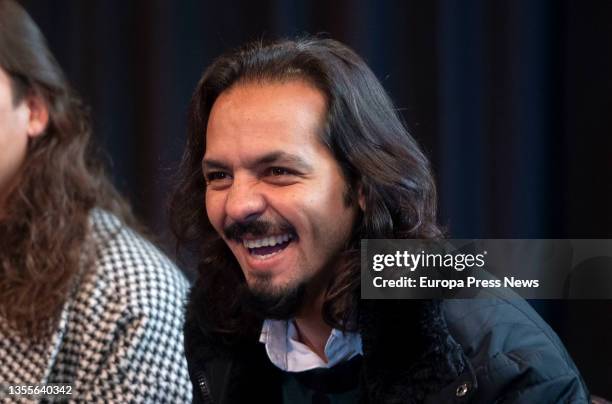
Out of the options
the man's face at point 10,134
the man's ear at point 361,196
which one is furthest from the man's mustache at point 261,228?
the man's face at point 10,134

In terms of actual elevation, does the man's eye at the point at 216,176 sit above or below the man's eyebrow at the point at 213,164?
below

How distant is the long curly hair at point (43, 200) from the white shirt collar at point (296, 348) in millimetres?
419

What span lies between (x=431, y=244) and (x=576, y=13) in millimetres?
687

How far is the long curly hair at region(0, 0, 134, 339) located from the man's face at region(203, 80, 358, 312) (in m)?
0.45

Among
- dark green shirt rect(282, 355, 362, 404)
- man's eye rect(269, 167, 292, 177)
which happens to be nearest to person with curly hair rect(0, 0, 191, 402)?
dark green shirt rect(282, 355, 362, 404)

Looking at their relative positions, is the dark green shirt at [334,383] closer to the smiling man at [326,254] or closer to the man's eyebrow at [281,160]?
the smiling man at [326,254]

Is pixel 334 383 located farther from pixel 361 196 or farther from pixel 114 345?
pixel 114 345

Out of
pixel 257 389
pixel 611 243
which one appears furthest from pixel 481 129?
pixel 257 389

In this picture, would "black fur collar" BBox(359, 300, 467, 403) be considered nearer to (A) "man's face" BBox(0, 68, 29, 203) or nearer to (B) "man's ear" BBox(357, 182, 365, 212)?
(B) "man's ear" BBox(357, 182, 365, 212)

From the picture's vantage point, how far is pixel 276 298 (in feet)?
3.55

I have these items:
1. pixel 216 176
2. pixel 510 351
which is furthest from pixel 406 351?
pixel 216 176

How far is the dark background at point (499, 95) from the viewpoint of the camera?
1.50 m

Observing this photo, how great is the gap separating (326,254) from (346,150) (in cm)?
14

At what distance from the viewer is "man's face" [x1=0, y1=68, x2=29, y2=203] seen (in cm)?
148
